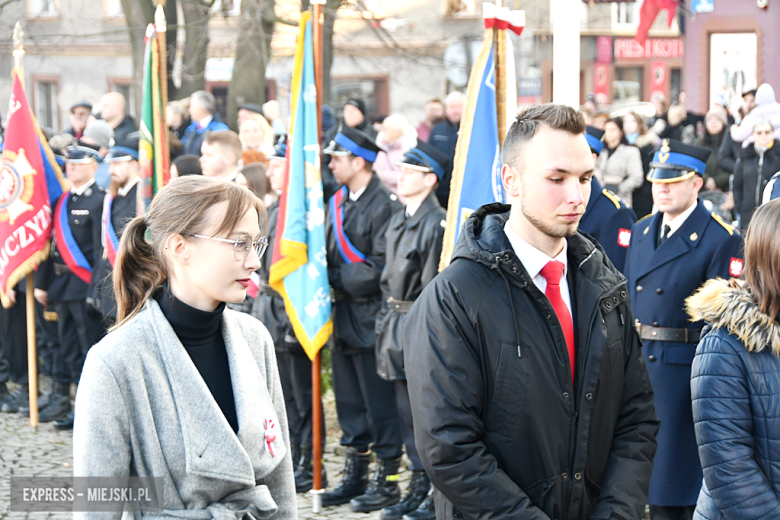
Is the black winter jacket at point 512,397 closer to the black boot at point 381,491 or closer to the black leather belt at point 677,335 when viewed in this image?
the black leather belt at point 677,335

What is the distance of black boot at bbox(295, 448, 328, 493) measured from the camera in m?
6.14

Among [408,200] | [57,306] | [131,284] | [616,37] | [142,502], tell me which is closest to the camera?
[142,502]

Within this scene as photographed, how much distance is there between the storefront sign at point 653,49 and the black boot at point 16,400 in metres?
26.4

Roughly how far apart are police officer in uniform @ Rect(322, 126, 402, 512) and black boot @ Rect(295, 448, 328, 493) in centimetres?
21

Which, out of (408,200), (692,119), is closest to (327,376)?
(408,200)

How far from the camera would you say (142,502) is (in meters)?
2.41

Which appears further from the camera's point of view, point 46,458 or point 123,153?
point 123,153

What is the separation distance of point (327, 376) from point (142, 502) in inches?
232

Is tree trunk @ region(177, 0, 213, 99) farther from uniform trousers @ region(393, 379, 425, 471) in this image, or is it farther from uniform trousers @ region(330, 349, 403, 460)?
uniform trousers @ region(393, 379, 425, 471)

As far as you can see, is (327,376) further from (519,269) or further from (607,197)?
(519,269)

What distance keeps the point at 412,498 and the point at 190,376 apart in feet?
11.2

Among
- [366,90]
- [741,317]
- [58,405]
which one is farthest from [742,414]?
[366,90]

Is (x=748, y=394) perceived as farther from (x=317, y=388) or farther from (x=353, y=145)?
(x=353, y=145)

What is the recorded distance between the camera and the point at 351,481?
19.6 ft
